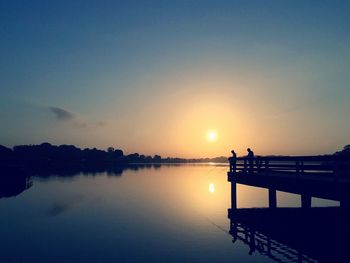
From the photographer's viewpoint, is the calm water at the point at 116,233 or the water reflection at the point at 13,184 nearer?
the calm water at the point at 116,233

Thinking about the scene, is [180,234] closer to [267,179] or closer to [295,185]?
[267,179]

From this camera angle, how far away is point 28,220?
3578 centimetres

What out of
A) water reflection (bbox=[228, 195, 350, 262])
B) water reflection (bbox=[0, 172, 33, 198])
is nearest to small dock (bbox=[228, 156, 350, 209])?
water reflection (bbox=[228, 195, 350, 262])

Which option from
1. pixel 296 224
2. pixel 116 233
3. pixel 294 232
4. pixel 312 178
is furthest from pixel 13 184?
pixel 312 178

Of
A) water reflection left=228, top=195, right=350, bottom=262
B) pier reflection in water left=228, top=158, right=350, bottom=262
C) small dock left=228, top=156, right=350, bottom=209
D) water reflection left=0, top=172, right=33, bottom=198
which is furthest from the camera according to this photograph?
water reflection left=0, top=172, right=33, bottom=198

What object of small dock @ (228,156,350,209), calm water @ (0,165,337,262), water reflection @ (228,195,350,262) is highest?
small dock @ (228,156,350,209)

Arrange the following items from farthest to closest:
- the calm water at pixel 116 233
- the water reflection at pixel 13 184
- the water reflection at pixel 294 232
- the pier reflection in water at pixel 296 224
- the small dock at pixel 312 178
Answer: the water reflection at pixel 13 184, the calm water at pixel 116 233, the water reflection at pixel 294 232, the pier reflection in water at pixel 296 224, the small dock at pixel 312 178

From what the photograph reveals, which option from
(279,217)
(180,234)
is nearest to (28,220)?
(180,234)

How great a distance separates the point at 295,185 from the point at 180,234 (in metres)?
11.7

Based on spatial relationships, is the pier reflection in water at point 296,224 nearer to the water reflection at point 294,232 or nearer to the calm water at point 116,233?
the water reflection at point 294,232

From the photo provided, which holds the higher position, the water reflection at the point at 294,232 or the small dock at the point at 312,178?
the small dock at the point at 312,178

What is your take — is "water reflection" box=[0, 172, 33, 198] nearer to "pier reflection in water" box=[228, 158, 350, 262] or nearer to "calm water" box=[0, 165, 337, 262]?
"calm water" box=[0, 165, 337, 262]

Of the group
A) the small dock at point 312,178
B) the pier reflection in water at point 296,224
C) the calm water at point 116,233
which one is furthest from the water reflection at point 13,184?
the small dock at point 312,178

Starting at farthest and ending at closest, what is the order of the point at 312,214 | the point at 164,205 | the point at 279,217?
the point at 164,205 < the point at 279,217 < the point at 312,214
